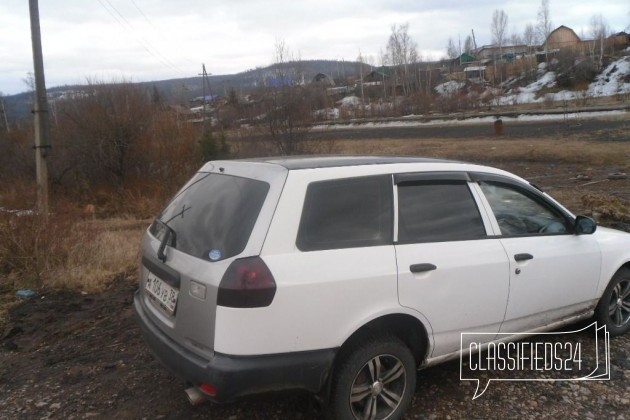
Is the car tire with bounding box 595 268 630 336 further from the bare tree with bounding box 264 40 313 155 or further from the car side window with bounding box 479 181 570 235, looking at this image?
the bare tree with bounding box 264 40 313 155

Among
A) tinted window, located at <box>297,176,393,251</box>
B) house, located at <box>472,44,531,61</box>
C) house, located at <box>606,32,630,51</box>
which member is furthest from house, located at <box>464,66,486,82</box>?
tinted window, located at <box>297,176,393,251</box>

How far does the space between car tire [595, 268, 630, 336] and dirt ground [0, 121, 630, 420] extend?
0.13 metres

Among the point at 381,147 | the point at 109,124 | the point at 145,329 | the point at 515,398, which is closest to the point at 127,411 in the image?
the point at 145,329

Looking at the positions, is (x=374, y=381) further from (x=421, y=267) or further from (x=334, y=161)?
(x=334, y=161)

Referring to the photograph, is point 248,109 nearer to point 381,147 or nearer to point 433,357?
point 381,147

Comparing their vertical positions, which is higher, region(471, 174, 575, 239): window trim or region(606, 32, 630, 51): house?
region(606, 32, 630, 51): house

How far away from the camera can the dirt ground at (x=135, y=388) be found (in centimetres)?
343

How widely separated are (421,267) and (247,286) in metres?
1.09

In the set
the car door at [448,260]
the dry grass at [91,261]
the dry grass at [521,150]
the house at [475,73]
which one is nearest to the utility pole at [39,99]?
the dry grass at [91,261]

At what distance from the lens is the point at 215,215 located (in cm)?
310

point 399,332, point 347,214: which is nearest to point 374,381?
point 399,332

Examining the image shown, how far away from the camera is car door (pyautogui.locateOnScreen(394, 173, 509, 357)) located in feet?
10.5

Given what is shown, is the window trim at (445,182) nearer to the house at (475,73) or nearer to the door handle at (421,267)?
the door handle at (421,267)

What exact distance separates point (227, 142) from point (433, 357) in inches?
621
